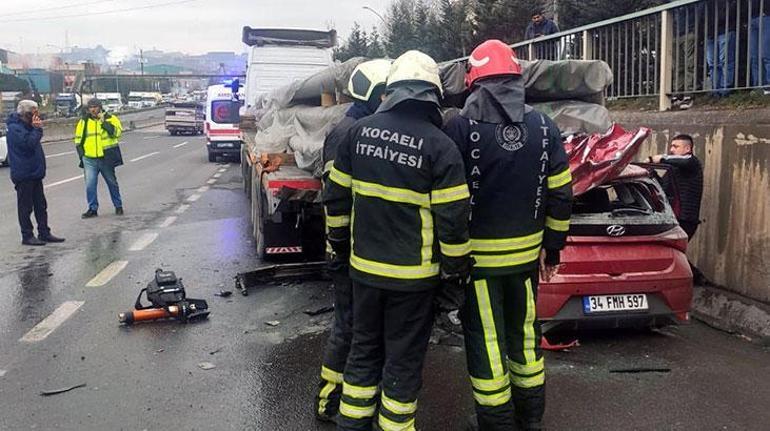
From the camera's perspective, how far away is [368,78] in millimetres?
4164

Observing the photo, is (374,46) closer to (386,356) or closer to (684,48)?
(684,48)

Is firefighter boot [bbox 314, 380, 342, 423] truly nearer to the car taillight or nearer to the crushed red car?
the crushed red car

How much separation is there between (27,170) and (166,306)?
462 cm

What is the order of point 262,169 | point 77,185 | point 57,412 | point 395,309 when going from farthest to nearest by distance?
1. point 77,185
2. point 262,169
3. point 57,412
4. point 395,309

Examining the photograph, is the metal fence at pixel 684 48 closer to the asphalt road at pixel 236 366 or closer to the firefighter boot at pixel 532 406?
the asphalt road at pixel 236 366

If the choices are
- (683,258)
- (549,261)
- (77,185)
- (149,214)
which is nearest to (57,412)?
(549,261)

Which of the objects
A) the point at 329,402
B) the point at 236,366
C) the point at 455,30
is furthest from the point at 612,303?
the point at 455,30

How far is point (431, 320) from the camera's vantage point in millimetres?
3498

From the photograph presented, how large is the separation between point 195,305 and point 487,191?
3384 mm

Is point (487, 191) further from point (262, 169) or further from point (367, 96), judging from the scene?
point (262, 169)

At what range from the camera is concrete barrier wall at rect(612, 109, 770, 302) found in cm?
584

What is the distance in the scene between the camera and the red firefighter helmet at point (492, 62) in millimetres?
3633

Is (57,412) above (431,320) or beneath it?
beneath

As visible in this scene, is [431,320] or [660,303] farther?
[660,303]
